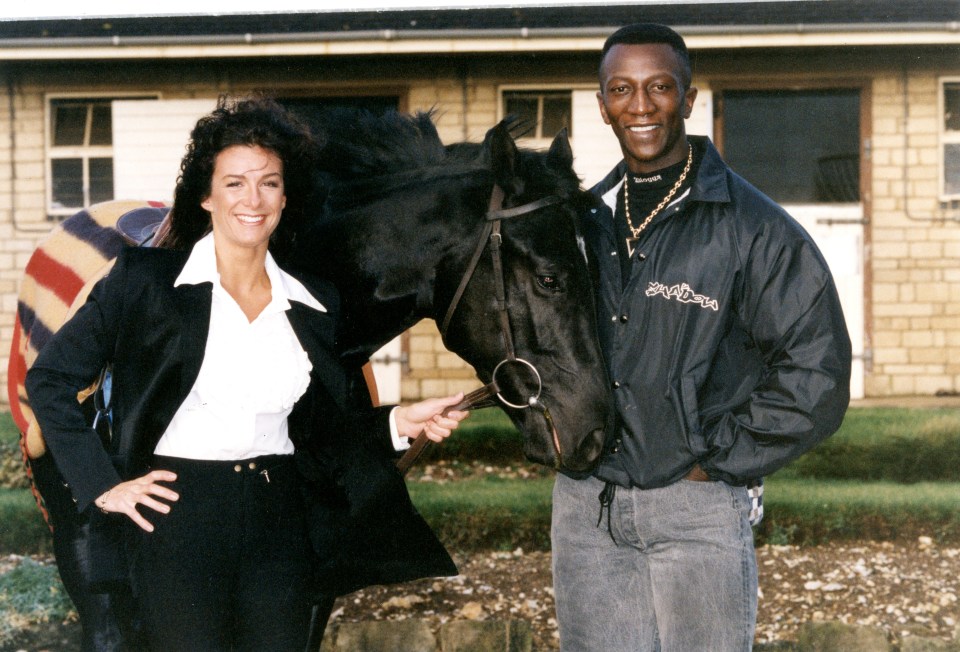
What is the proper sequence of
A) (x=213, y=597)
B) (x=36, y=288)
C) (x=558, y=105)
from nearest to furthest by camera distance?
(x=213, y=597)
(x=36, y=288)
(x=558, y=105)

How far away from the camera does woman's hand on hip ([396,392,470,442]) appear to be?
228cm

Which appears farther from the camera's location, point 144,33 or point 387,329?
point 144,33

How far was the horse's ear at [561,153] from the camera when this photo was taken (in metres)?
2.41

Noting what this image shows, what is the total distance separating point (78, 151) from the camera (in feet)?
25.8

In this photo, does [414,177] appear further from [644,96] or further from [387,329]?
[644,96]

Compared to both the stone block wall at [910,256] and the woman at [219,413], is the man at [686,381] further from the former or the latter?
the stone block wall at [910,256]

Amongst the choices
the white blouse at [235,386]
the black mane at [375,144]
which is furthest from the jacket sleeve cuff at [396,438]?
the black mane at [375,144]

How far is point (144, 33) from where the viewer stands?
7.43 meters

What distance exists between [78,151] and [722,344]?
23.8 feet

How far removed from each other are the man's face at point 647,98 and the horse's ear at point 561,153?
11.0 inches

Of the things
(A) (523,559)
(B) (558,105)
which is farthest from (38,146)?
(A) (523,559)

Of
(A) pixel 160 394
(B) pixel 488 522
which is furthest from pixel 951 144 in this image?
(A) pixel 160 394

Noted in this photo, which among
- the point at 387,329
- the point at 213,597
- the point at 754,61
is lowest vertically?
the point at 213,597

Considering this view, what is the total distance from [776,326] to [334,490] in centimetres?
109
